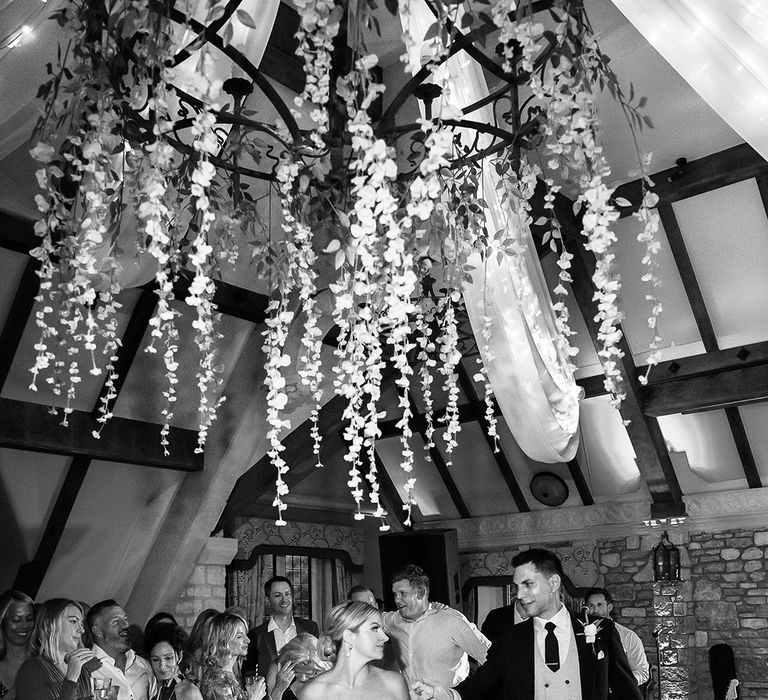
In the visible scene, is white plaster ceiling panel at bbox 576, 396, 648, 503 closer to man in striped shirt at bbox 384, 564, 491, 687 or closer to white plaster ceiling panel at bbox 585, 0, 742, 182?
white plaster ceiling panel at bbox 585, 0, 742, 182

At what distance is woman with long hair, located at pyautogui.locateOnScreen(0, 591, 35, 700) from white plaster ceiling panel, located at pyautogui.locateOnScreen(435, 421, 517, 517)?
5.52 metres

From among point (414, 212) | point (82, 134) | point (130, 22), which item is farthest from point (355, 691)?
point (130, 22)

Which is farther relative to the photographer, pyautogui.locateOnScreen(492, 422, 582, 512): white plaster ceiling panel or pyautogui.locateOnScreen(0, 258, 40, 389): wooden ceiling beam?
pyautogui.locateOnScreen(492, 422, 582, 512): white plaster ceiling panel

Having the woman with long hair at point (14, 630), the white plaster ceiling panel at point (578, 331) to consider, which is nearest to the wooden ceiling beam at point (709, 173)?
the white plaster ceiling panel at point (578, 331)

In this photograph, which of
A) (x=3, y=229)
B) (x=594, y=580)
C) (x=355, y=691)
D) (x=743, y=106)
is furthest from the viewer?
(x=594, y=580)

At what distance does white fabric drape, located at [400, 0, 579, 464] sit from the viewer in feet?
11.6

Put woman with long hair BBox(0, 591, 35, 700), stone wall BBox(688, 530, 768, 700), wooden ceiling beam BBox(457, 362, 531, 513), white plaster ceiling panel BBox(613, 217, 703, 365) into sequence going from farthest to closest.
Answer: wooden ceiling beam BBox(457, 362, 531, 513) < stone wall BBox(688, 530, 768, 700) < white plaster ceiling panel BBox(613, 217, 703, 365) < woman with long hair BBox(0, 591, 35, 700)

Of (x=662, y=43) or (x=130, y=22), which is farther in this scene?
(x=662, y=43)

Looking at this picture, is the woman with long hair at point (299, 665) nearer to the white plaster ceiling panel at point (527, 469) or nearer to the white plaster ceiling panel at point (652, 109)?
the white plaster ceiling panel at point (652, 109)

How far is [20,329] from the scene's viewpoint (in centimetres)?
525

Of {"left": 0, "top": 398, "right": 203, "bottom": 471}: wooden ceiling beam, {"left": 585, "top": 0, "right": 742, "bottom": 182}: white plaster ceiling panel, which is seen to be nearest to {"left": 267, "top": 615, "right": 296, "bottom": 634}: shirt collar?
{"left": 0, "top": 398, "right": 203, "bottom": 471}: wooden ceiling beam

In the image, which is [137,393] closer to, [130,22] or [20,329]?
[20,329]

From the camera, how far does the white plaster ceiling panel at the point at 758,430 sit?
758 centimetres

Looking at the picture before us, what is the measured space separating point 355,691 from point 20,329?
347 cm
